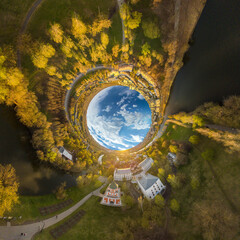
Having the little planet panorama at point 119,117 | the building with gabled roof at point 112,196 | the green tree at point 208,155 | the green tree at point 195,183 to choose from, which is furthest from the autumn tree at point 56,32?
the green tree at point 195,183

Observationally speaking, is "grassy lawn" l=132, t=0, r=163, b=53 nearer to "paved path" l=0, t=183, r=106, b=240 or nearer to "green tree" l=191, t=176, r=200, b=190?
"green tree" l=191, t=176, r=200, b=190

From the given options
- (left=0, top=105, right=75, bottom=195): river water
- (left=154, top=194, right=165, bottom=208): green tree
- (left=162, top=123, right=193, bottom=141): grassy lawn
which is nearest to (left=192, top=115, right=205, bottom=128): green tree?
(left=162, top=123, right=193, bottom=141): grassy lawn

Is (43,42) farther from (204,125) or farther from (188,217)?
(188,217)

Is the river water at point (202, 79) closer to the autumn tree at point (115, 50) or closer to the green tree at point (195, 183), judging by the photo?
the green tree at point (195, 183)

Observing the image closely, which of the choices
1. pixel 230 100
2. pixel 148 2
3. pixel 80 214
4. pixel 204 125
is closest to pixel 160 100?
pixel 204 125

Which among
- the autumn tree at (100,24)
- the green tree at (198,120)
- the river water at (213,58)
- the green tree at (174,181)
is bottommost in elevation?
the green tree at (174,181)

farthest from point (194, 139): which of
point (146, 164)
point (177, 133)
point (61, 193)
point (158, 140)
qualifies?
point (61, 193)

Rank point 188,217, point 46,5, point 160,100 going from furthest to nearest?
point 160,100 → point 46,5 → point 188,217
